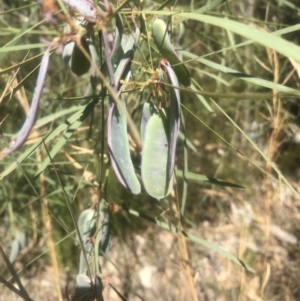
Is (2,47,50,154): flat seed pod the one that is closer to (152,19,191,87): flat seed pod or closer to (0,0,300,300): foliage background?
(152,19,191,87): flat seed pod

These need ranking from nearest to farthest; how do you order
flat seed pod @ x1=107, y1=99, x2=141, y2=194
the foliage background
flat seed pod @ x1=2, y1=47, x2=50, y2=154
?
flat seed pod @ x1=2, y1=47, x2=50, y2=154, flat seed pod @ x1=107, y1=99, x2=141, y2=194, the foliage background

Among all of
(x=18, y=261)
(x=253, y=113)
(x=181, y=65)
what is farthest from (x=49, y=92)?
(x=181, y=65)

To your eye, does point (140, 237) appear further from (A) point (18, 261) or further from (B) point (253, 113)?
(B) point (253, 113)

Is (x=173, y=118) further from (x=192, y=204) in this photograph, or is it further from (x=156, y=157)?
(x=192, y=204)

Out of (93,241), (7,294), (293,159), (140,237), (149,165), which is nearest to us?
(149,165)

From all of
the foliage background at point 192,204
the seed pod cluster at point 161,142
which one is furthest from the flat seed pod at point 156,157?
the foliage background at point 192,204

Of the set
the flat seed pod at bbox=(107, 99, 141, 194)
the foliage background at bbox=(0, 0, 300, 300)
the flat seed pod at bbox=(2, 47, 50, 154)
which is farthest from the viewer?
the foliage background at bbox=(0, 0, 300, 300)

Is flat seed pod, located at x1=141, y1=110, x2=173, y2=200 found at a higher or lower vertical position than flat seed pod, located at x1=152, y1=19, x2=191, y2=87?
lower

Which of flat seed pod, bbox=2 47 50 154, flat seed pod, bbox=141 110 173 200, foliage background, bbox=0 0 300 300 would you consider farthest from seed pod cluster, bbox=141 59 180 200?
foliage background, bbox=0 0 300 300

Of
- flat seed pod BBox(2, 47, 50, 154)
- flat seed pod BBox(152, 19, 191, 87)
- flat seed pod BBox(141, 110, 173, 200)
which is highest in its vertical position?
flat seed pod BBox(152, 19, 191, 87)

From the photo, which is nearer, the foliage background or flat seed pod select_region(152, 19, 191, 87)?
flat seed pod select_region(152, 19, 191, 87)
